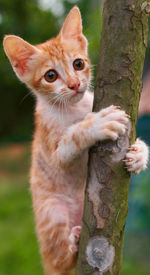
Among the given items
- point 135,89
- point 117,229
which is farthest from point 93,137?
point 117,229

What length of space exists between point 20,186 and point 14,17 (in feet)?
15.3

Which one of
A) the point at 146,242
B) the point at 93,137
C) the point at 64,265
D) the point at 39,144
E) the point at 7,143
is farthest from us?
the point at 7,143

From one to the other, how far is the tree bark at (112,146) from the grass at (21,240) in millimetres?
3315

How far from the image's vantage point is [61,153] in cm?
206

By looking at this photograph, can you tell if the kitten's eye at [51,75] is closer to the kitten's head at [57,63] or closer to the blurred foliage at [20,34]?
the kitten's head at [57,63]

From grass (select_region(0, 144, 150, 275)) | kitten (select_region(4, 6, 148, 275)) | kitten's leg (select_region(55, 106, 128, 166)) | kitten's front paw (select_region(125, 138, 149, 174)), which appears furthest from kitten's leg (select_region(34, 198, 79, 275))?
grass (select_region(0, 144, 150, 275))

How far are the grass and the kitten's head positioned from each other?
9.30 feet

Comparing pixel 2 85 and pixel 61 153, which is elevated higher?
pixel 2 85

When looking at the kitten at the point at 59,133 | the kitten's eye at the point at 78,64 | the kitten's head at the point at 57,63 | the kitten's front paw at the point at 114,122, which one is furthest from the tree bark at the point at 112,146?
the kitten's eye at the point at 78,64

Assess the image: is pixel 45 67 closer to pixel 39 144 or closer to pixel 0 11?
pixel 39 144

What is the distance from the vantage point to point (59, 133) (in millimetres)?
2258

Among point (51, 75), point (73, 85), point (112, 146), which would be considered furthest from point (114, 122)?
point (51, 75)

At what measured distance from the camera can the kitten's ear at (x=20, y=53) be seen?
2.15 metres

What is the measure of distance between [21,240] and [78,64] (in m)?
4.41
